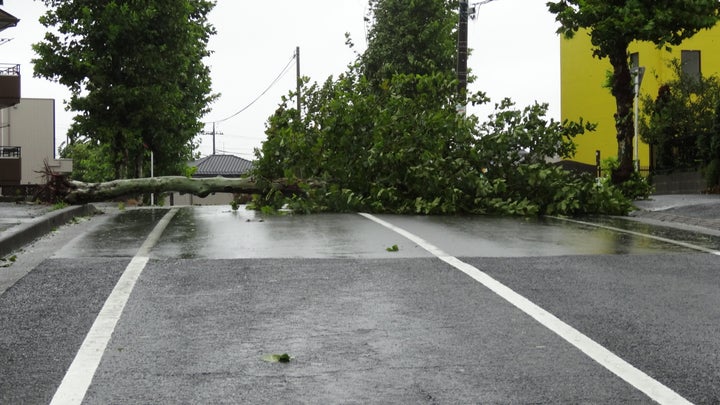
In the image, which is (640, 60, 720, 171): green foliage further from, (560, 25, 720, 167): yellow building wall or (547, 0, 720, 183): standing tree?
(547, 0, 720, 183): standing tree

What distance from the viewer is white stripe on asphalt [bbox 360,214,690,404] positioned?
4.45 meters

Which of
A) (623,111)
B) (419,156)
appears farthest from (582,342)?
(623,111)

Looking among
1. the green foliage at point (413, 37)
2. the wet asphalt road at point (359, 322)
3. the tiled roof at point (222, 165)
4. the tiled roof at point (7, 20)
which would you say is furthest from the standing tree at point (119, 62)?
the tiled roof at point (222, 165)

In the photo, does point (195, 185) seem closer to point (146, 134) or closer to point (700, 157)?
point (700, 157)

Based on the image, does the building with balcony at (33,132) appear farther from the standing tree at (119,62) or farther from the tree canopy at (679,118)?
the tree canopy at (679,118)

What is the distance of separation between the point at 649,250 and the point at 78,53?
90.3 feet

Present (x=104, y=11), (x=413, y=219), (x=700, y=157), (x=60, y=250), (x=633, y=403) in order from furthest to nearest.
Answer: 1. (x=104, y=11)
2. (x=700, y=157)
3. (x=413, y=219)
4. (x=60, y=250)
5. (x=633, y=403)

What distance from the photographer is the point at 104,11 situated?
32.3 meters

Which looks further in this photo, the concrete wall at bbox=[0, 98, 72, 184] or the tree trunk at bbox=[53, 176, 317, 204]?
the concrete wall at bbox=[0, 98, 72, 184]

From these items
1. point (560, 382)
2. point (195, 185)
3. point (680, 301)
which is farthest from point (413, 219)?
point (560, 382)

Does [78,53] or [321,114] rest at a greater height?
[78,53]

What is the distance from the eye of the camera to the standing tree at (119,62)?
108 ft

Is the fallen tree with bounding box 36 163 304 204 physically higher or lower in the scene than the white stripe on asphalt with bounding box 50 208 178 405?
higher

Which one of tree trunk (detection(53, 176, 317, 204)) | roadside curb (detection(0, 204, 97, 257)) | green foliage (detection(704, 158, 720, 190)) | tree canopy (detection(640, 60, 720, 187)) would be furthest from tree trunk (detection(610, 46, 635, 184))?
roadside curb (detection(0, 204, 97, 257))
